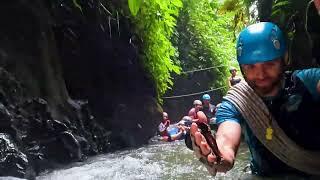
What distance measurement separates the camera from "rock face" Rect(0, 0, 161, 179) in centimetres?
750

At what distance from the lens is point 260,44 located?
2.09 metres

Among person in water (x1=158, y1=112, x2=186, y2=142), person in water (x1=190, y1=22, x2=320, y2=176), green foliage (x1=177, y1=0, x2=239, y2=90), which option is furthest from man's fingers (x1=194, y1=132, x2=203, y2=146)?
green foliage (x1=177, y1=0, x2=239, y2=90)

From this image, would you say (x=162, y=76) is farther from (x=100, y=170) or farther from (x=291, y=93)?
(x=291, y=93)

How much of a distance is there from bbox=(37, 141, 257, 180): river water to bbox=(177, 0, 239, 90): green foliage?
10.9m

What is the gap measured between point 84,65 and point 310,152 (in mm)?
8865

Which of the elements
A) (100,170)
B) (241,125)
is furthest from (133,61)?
(241,125)

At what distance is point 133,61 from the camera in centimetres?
1175

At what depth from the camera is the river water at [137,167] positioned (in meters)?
6.87

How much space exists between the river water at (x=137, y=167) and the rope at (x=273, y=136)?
3.54 m

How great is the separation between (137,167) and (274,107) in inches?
243

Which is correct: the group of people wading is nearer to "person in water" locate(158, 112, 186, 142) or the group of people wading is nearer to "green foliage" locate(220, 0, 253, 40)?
"green foliage" locate(220, 0, 253, 40)

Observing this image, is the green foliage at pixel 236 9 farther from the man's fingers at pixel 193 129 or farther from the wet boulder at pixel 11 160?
the man's fingers at pixel 193 129

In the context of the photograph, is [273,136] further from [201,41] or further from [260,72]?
[201,41]

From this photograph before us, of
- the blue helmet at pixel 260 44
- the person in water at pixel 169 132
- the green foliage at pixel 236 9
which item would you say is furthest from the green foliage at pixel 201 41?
the blue helmet at pixel 260 44
